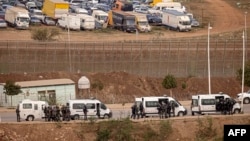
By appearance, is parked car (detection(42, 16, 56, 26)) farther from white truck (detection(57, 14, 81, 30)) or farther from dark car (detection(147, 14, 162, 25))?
dark car (detection(147, 14, 162, 25))

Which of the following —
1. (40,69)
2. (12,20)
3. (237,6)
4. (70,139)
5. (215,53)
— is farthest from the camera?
(237,6)

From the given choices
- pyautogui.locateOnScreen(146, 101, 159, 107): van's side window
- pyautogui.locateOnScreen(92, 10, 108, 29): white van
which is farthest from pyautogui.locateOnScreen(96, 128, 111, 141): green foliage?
pyautogui.locateOnScreen(92, 10, 108, 29): white van

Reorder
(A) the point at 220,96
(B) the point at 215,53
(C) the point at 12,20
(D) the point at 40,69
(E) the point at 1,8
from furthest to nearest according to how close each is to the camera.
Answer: (E) the point at 1,8, (C) the point at 12,20, (B) the point at 215,53, (D) the point at 40,69, (A) the point at 220,96

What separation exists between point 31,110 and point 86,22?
37177mm

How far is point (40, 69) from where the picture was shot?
208ft

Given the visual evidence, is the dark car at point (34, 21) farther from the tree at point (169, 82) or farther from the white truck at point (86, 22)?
the tree at point (169, 82)

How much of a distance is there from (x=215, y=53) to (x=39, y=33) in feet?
52.0

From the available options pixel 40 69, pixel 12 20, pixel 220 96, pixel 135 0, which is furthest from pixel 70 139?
pixel 135 0

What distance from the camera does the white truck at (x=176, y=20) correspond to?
83.8 m

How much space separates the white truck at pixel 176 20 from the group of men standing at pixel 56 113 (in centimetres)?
4068

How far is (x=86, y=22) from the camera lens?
81.6 meters

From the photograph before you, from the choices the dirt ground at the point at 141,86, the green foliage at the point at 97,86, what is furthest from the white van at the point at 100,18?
the green foliage at the point at 97,86

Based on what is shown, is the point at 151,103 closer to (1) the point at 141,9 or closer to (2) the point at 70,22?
(2) the point at 70,22

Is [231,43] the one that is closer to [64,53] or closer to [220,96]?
[64,53]
